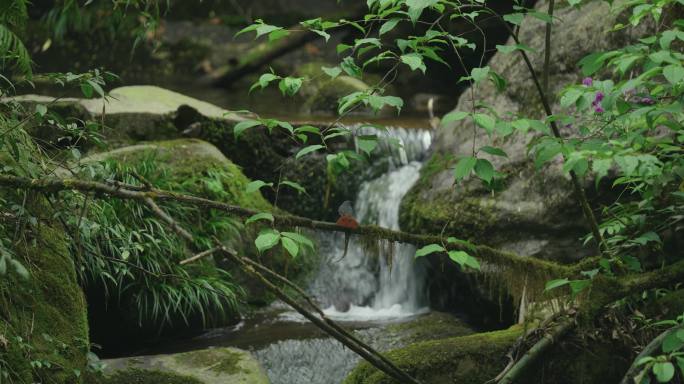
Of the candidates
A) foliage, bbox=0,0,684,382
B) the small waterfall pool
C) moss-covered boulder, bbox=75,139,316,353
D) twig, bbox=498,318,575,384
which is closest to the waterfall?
the small waterfall pool

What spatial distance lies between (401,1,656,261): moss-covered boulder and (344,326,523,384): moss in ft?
4.13

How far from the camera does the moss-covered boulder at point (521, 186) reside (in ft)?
17.2

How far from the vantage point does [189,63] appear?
1263 centimetres

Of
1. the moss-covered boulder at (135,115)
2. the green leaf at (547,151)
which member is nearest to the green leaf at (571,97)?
the green leaf at (547,151)

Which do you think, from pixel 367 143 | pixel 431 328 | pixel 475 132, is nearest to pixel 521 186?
pixel 431 328

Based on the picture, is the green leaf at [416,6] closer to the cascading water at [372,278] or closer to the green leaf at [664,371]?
the green leaf at [664,371]

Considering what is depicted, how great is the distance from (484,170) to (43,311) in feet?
6.20

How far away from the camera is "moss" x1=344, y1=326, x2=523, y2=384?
370cm

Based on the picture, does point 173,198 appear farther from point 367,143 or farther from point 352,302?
point 352,302

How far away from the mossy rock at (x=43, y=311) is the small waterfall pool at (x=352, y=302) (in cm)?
157

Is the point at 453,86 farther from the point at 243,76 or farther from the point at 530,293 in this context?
the point at 530,293

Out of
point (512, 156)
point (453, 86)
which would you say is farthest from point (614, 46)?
point (453, 86)

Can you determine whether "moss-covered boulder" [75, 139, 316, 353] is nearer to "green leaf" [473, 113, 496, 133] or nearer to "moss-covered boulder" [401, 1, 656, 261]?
"moss-covered boulder" [401, 1, 656, 261]

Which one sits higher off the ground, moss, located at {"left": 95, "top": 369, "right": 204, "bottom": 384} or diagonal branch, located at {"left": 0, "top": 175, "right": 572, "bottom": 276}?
diagonal branch, located at {"left": 0, "top": 175, "right": 572, "bottom": 276}
